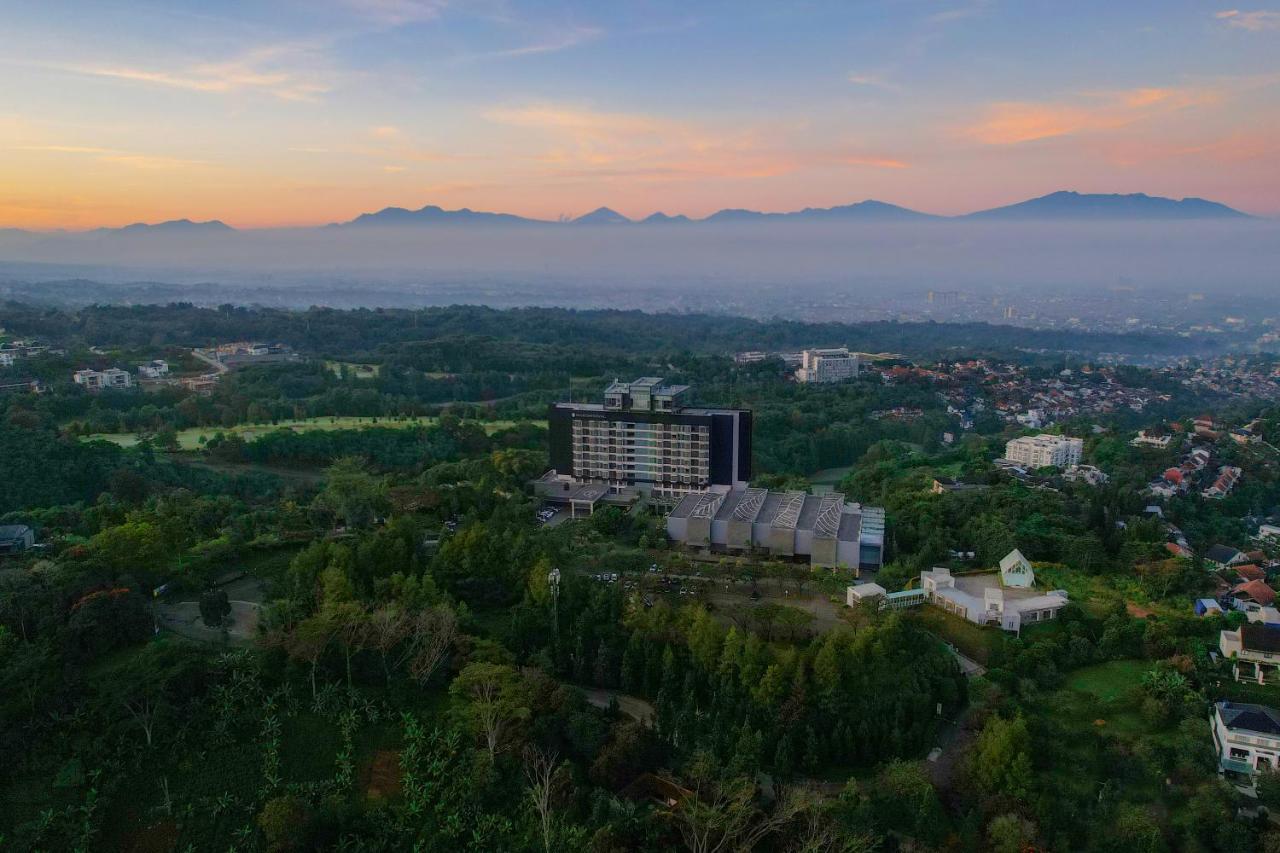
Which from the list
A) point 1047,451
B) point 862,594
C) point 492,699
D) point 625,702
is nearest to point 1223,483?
point 1047,451

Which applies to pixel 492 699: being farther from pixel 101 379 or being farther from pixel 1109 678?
pixel 101 379

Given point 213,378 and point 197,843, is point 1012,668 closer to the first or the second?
point 197,843

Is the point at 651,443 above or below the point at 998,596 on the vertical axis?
above

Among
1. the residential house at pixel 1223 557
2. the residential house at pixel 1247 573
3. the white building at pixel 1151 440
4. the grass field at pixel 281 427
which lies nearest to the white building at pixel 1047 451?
the white building at pixel 1151 440

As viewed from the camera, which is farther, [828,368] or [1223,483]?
[828,368]

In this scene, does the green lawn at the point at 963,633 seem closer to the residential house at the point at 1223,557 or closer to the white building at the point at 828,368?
the residential house at the point at 1223,557

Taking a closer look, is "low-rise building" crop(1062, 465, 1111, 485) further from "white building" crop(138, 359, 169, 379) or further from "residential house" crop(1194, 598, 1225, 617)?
"white building" crop(138, 359, 169, 379)

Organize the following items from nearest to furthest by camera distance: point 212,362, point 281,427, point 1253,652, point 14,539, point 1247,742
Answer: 1. point 1247,742
2. point 1253,652
3. point 14,539
4. point 281,427
5. point 212,362
